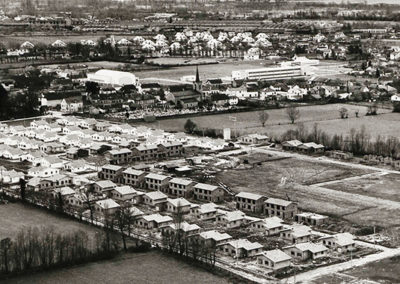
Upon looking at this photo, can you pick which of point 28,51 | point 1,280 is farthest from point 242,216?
point 28,51

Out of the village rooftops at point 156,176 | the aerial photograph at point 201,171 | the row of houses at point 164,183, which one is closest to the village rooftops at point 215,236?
the aerial photograph at point 201,171

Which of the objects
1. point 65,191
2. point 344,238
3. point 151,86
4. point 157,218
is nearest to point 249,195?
point 157,218

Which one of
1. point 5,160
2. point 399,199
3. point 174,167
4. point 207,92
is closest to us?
point 399,199

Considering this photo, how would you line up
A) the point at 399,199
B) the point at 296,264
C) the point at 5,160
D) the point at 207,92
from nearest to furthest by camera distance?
the point at 296,264
the point at 399,199
the point at 5,160
the point at 207,92

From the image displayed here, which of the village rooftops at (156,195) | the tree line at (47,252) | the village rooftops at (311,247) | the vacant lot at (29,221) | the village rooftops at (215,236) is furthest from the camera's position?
the village rooftops at (156,195)

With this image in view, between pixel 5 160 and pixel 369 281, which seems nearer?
pixel 369 281

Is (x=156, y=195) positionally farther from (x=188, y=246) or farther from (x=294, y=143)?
(x=294, y=143)

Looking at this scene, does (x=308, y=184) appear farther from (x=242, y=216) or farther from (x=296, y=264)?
(x=296, y=264)

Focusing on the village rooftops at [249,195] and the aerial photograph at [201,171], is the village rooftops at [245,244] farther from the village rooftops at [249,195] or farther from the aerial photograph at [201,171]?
the village rooftops at [249,195]
